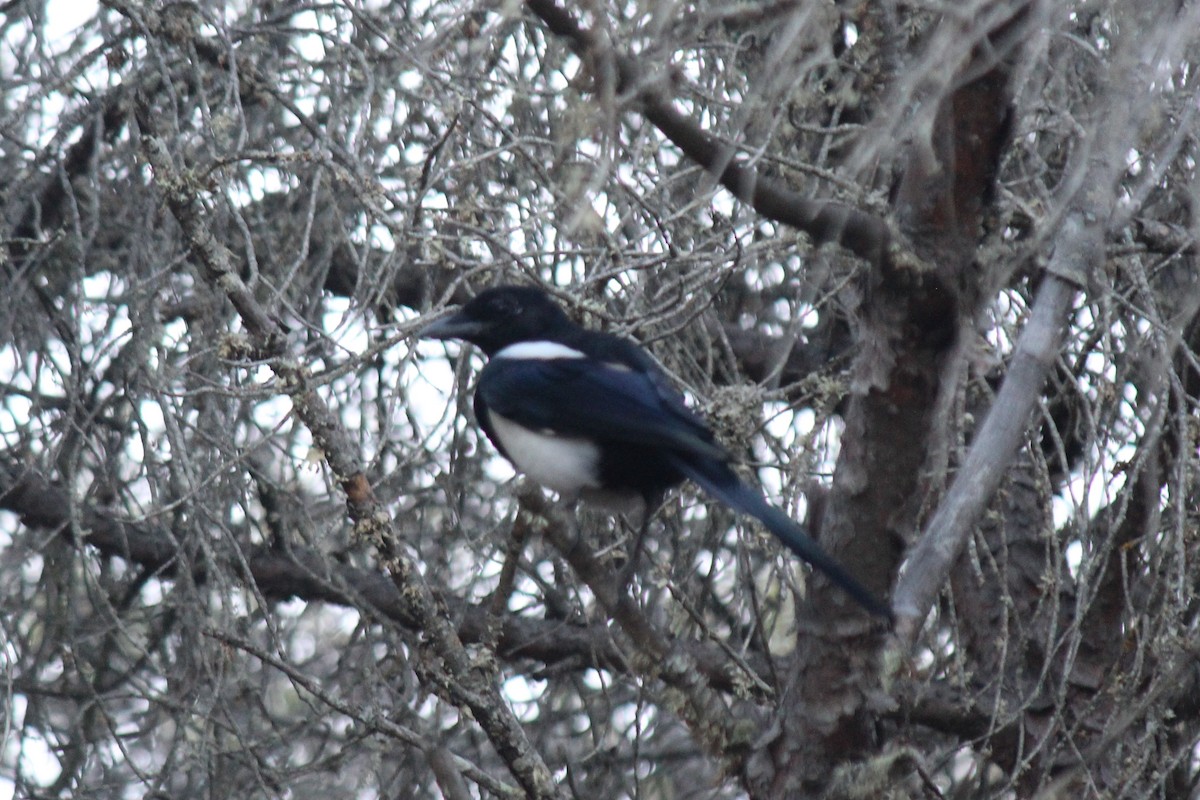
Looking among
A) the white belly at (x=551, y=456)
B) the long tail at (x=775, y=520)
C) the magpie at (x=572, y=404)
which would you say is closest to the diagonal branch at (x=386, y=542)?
the long tail at (x=775, y=520)

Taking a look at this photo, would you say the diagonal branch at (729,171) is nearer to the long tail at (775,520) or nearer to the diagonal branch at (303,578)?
the long tail at (775,520)

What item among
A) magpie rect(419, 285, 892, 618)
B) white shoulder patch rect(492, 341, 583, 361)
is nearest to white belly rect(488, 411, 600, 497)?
magpie rect(419, 285, 892, 618)

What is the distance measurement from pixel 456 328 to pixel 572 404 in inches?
11.7

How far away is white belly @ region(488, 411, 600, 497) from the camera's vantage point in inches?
138

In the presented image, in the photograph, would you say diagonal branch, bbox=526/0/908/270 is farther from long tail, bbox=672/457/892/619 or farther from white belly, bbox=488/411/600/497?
white belly, bbox=488/411/600/497

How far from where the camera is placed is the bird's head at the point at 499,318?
357 centimetres

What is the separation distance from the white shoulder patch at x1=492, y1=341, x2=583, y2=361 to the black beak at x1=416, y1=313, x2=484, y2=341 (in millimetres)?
84

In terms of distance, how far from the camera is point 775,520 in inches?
106

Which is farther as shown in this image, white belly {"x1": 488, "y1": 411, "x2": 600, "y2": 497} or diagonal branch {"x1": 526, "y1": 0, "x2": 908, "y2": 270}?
white belly {"x1": 488, "y1": 411, "x2": 600, "y2": 497}

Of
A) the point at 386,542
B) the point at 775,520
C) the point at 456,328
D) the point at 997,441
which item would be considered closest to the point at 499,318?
the point at 456,328

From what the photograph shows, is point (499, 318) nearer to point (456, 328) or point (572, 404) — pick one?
point (456, 328)

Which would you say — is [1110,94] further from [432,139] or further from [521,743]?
[432,139]

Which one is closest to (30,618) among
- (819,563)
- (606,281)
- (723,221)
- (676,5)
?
(606,281)

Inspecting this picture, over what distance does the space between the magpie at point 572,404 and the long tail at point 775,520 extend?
5 centimetres
